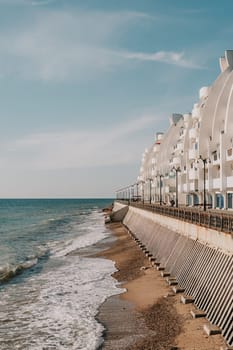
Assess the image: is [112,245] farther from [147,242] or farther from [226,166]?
[226,166]

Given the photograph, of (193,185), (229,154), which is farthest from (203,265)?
(193,185)

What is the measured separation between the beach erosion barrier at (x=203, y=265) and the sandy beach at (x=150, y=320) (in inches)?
26.1

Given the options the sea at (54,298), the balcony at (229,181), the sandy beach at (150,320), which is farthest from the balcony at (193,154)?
the sandy beach at (150,320)

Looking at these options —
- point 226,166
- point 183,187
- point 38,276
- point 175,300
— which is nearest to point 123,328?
point 175,300

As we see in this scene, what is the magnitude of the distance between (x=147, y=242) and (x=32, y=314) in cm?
2273

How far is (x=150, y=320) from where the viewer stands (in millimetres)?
19297

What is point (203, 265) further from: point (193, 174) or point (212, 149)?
point (193, 174)

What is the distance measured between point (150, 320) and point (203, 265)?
424 centimetres

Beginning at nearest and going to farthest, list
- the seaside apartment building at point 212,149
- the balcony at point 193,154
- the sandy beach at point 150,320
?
the sandy beach at point 150,320
the seaside apartment building at point 212,149
the balcony at point 193,154

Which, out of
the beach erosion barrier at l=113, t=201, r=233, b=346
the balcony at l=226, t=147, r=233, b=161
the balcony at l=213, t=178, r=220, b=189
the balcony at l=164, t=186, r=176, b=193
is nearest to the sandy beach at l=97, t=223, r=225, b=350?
the beach erosion barrier at l=113, t=201, r=233, b=346

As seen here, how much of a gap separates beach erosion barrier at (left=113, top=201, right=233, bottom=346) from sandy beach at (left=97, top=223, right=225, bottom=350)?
66 centimetres

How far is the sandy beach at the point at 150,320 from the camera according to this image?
634 inches

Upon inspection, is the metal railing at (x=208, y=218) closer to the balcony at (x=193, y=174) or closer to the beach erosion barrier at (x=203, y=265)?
the beach erosion barrier at (x=203, y=265)

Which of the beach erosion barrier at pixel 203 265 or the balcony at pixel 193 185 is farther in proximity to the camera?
the balcony at pixel 193 185
